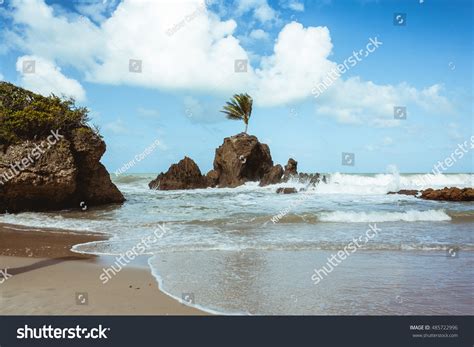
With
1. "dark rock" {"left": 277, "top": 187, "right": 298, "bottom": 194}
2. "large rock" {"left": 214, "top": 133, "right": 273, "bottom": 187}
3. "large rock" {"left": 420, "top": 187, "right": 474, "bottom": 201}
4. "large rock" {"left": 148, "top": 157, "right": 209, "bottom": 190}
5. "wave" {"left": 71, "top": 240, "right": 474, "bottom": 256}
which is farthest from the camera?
"large rock" {"left": 214, "top": 133, "right": 273, "bottom": 187}

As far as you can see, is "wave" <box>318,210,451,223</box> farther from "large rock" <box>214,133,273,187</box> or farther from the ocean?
"large rock" <box>214,133,273,187</box>

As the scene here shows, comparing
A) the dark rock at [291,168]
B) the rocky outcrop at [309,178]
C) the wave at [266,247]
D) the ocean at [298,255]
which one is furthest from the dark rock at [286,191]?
the wave at [266,247]

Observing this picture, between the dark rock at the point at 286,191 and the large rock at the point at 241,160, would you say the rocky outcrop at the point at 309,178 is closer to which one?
the large rock at the point at 241,160

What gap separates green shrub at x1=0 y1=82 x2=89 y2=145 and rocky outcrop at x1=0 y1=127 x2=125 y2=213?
35 centimetres

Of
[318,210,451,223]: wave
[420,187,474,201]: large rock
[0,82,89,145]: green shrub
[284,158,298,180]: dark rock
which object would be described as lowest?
[318,210,451,223]: wave

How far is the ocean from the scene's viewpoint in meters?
4.77

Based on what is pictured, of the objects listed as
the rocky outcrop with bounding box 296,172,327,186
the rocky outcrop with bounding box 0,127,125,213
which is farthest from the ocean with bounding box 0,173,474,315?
the rocky outcrop with bounding box 296,172,327,186

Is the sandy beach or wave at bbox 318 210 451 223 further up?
wave at bbox 318 210 451 223

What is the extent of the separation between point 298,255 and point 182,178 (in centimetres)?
2243

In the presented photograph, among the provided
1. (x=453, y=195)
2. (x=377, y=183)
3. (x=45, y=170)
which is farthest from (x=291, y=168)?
(x=45, y=170)

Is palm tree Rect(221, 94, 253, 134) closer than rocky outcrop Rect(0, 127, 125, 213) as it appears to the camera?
No

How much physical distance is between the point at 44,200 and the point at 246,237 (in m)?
8.80

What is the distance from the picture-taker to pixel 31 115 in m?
14.3

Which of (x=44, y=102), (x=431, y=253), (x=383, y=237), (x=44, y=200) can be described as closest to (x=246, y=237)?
(x=383, y=237)
